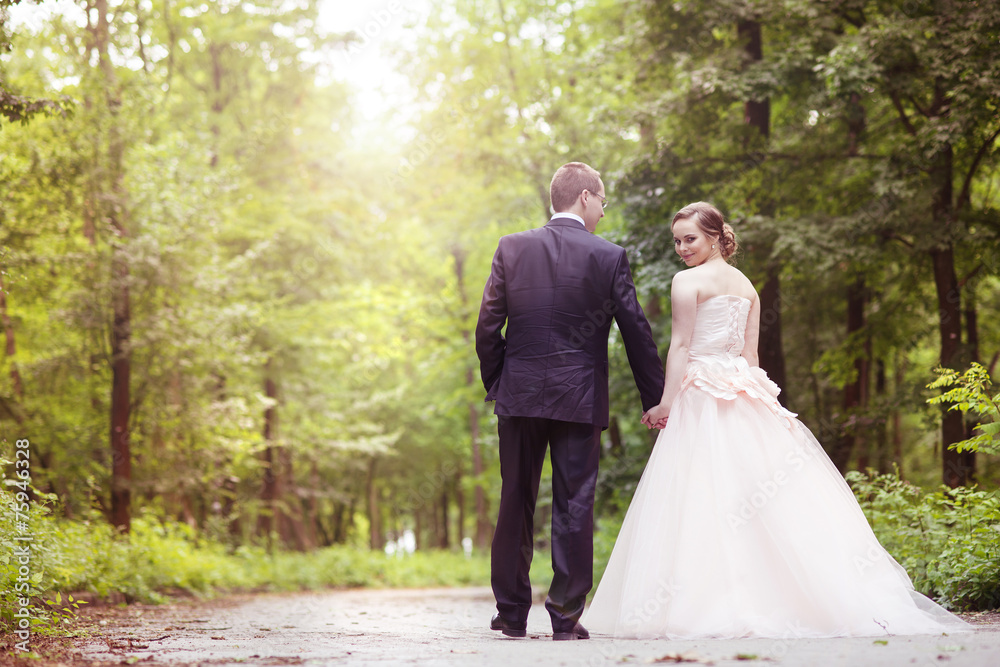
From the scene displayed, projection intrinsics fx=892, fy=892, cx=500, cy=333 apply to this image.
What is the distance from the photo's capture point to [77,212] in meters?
13.3

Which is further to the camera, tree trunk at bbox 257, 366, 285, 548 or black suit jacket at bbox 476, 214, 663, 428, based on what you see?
tree trunk at bbox 257, 366, 285, 548

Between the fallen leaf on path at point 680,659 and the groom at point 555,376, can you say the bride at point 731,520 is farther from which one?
the fallen leaf on path at point 680,659

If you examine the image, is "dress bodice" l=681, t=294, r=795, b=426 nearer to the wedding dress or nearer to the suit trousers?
the wedding dress

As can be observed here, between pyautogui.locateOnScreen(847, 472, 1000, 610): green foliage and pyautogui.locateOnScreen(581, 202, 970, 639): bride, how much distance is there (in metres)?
1.44

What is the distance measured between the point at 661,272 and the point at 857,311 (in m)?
6.28

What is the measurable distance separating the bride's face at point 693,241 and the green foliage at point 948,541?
2.74m

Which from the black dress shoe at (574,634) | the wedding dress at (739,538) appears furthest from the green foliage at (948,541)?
the black dress shoe at (574,634)

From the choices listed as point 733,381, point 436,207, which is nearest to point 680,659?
point 733,381

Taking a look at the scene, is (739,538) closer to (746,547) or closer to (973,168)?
(746,547)

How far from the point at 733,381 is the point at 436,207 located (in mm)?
17050

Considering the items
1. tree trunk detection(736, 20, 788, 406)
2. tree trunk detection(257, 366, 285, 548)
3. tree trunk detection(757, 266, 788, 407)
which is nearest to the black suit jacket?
tree trunk detection(736, 20, 788, 406)

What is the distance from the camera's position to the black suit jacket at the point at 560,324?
5086mm

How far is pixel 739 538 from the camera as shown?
5035mm

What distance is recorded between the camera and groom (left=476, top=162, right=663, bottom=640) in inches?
199
